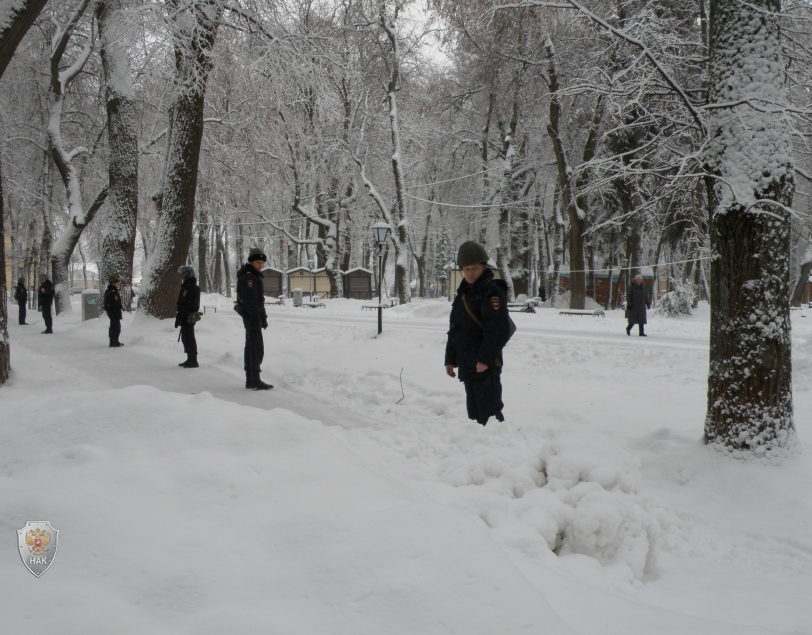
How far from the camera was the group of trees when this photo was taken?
5.10 meters

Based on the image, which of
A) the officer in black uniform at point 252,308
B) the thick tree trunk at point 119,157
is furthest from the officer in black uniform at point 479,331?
the thick tree trunk at point 119,157

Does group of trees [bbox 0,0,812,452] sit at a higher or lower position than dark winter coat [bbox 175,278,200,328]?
higher

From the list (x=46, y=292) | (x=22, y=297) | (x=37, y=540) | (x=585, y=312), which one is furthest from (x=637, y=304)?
(x=22, y=297)

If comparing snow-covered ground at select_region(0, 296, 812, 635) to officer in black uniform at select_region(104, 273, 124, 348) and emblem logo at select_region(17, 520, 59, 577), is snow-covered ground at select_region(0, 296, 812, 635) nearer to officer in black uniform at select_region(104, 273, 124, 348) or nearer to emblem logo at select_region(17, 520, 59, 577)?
emblem logo at select_region(17, 520, 59, 577)

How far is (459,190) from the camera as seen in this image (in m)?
32.2

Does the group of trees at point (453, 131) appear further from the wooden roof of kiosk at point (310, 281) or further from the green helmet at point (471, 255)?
the wooden roof of kiosk at point (310, 281)

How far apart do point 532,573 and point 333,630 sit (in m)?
1.10

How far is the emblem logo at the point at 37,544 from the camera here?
2.24 metres

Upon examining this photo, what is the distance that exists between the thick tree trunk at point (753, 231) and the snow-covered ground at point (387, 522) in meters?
0.49

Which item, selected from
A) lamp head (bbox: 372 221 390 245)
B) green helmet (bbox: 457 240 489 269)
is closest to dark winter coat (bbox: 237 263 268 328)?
green helmet (bbox: 457 240 489 269)

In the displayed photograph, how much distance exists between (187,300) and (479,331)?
6087mm

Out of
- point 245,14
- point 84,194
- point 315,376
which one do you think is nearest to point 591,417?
point 315,376

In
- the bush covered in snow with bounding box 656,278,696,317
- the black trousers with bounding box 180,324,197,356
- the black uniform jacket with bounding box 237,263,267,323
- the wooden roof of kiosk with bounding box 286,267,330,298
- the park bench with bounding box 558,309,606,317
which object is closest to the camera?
the black uniform jacket with bounding box 237,263,267,323

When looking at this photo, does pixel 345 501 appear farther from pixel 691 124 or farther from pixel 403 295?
pixel 403 295
